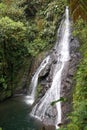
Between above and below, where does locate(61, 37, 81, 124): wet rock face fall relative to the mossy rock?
above

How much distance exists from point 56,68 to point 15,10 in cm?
Answer: 617

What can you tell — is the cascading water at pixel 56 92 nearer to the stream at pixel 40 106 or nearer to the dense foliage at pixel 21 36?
the stream at pixel 40 106

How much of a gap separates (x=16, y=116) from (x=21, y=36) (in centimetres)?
552

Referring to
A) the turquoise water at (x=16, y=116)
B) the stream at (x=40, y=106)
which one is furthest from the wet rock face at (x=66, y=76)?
the turquoise water at (x=16, y=116)

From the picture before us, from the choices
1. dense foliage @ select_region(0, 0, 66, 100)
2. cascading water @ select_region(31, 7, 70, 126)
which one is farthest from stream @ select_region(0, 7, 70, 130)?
dense foliage @ select_region(0, 0, 66, 100)

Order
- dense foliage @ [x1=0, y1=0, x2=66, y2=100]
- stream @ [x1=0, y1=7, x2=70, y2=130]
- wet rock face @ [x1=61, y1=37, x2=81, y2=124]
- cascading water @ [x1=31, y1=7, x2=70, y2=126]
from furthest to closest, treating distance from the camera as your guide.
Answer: dense foliage @ [x1=0, y1=0, x2=66, y2=100]
stream @ [x1=0, y1=7, x2=70, y2=130]
cascading water @ [x1=31, y1=7, x2=70, y2=126]
wet rock face @ [x1=61, y1=37, x2=81, y2=124]

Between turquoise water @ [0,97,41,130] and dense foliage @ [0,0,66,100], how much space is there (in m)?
1.00

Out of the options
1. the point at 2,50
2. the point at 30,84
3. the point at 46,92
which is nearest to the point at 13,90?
the point at 30,84

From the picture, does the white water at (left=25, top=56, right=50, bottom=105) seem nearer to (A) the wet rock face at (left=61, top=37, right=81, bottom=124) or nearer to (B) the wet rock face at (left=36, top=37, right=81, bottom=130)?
(B) the wet rock face at (left=36, top=37, right=81, bottom=130)

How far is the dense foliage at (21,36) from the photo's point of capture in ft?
48.9

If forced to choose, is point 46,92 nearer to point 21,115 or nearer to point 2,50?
point 21,115

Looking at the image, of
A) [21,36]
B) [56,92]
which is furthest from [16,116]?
[21,36]

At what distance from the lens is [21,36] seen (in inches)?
630

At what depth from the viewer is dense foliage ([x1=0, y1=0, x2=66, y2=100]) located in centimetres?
1489
